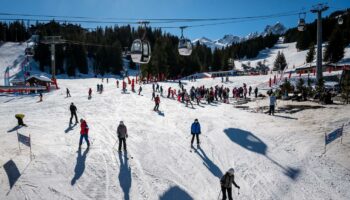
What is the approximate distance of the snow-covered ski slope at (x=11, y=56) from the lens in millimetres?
85769

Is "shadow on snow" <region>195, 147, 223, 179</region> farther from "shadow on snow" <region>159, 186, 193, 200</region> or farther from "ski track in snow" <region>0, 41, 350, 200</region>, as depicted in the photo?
"shadow on snow" <region>159, 186, 193, 200</region>

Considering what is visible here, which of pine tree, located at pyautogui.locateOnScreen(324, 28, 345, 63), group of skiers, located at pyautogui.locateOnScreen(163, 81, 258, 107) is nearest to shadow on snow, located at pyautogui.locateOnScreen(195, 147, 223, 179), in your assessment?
group of skiers, located at pyautogui.locateOnScreen(163, 81, 258, 107)

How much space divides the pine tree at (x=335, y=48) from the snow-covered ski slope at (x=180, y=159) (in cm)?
5450

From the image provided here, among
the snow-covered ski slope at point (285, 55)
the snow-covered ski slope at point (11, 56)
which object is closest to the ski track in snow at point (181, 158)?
the snow-covered ski slope at point (11, 56)

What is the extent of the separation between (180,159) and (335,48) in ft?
228

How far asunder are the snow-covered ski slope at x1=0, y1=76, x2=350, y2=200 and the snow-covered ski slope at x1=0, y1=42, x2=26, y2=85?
238ft

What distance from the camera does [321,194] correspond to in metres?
11.1

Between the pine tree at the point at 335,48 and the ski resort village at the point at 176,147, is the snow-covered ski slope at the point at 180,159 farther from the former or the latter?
the pine tree at the point at 335,48

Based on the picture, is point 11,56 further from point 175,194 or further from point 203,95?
point 175,194

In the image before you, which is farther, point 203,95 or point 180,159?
point 203,95

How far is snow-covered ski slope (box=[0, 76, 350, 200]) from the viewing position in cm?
1075

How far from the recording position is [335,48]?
7000 centimetres

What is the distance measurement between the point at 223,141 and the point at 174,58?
185ft

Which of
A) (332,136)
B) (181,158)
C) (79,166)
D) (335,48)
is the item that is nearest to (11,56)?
(335,48)
